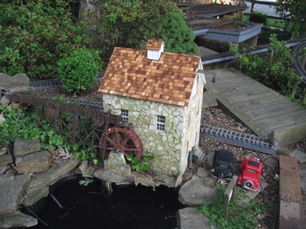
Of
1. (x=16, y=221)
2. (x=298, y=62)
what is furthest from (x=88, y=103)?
(x=298, y=62)

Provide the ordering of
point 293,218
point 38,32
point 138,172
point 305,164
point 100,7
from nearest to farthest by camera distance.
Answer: point 293,218, point 138,172, point 305,164, point 38,32, point 100,7

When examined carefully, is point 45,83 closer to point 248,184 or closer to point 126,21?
point 126,21

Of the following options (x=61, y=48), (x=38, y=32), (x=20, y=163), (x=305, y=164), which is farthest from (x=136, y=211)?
(x=38, y=32)

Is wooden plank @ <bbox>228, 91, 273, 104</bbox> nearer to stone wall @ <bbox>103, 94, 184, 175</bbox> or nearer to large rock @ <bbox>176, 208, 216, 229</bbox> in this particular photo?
stone wall @ <bbox>103, 94, 184, 175</bbox>

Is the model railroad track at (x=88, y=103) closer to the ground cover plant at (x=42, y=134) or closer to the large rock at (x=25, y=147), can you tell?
the ground cover plant at (x=42, y=134)

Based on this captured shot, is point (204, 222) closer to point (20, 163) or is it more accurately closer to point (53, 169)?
point (53, 169)

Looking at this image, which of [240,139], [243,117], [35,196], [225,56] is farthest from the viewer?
[225,56]

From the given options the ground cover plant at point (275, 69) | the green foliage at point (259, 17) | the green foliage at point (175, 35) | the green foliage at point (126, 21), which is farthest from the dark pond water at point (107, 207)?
the green foliage at point (259, 17)
